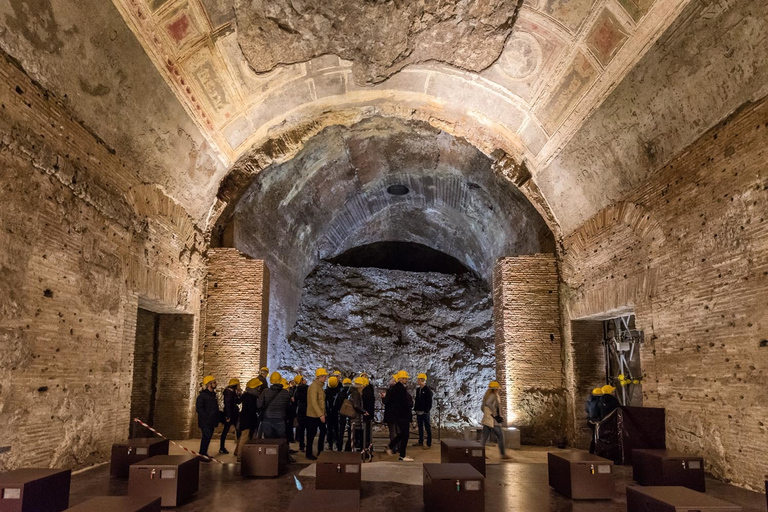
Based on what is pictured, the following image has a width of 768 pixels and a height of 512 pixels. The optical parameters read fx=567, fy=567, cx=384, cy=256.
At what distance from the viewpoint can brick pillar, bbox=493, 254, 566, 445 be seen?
10.5 metres

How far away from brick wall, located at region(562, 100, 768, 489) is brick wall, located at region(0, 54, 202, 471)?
23.4ft

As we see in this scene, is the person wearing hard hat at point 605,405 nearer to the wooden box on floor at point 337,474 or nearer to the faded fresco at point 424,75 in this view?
the faded fresco at point 424,75

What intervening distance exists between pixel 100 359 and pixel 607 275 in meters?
7.44

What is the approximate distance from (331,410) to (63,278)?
450cm

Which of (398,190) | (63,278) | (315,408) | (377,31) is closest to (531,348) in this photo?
(315,408)

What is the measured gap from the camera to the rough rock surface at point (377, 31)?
310 inches

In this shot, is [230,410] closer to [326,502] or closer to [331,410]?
[331,410]

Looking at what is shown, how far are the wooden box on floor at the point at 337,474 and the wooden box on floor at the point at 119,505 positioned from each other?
198cm

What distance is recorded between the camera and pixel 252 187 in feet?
36.3

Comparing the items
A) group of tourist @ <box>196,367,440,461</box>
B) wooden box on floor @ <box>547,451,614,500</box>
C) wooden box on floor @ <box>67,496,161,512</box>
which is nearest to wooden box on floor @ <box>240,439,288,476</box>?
group of tourist @ <box>196,367,440,461</box>

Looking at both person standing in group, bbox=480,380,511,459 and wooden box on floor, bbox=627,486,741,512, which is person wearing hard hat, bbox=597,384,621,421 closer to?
person standing in group, bbox=480,380,511,459

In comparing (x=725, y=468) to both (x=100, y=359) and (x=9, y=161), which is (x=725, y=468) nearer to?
(x=100, y=359)

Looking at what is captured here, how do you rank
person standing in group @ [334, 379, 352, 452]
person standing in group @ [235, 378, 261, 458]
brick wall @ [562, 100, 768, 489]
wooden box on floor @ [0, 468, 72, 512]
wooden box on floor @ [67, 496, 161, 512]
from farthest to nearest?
person standing in group @ [334, 379, 352, 452] → person standing in group @ [235, 378, 261, 458] → brick wall @ [562, 100, 768, 489] → wooden box on floor @ [0, 468, 72, 512] → wooden box on floor @ [67, 496, 161, 512]

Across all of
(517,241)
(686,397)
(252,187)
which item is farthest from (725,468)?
(252,187)
